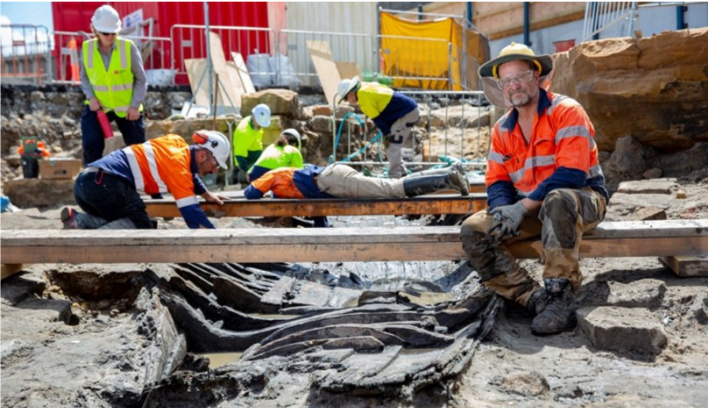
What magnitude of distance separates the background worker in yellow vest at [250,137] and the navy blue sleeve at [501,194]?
6.94 metres

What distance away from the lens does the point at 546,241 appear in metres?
3.76

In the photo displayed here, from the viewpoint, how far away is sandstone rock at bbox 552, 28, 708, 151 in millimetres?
6660

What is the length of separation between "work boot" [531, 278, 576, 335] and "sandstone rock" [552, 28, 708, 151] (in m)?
3.84

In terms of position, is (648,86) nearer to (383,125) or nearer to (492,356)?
(383,125)

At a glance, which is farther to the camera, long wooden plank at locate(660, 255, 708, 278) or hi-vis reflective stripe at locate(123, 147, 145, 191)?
hi-vis reflective stripe at locate(123, 147, 145, 191)

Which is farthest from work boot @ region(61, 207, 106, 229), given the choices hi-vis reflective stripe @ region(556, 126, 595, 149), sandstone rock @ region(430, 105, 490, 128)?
sandstone rock @ region(430, 105, 490, 128)

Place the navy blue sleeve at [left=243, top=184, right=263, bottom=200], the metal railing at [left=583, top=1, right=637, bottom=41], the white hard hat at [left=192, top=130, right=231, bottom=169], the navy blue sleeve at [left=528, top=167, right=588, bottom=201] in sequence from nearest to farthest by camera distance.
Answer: the navy blue sleeve at [left=528, top=167, right=588, bottom=201] → the white hard hat at [left=192, top=130, right=231, bottom=169] → the navy blue sleeve at [left=243, top=184, right=263, bottom=200] → the metal railing at [left=583, top=1, right=637, bottom=41]

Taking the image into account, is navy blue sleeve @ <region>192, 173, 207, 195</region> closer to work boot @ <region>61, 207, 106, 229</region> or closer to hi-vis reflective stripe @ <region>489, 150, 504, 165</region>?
work boot @ <region>61, 207, 106, 229</region>

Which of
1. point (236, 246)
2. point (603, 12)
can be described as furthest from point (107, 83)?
point (603, 12)

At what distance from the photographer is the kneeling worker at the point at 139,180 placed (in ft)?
17.4

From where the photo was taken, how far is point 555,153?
12.9 ft

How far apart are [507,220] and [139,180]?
Answer: 2.98 m

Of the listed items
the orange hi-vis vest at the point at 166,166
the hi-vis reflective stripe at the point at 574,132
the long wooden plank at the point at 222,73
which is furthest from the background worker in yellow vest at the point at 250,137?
the hi-vis reflective stripe at the point at 574,132

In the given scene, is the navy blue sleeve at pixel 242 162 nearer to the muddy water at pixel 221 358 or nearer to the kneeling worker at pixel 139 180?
the kneeling worker at pixel 139 180
